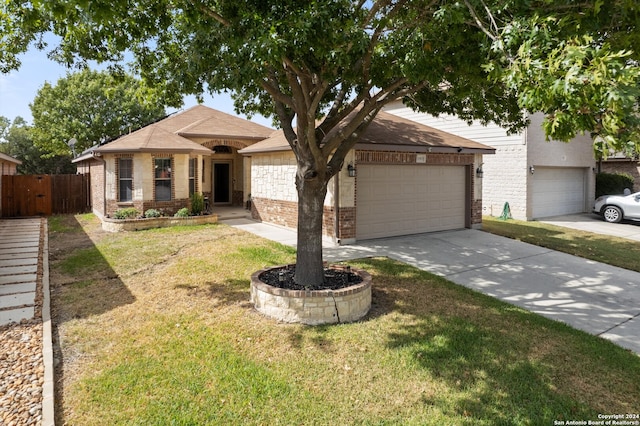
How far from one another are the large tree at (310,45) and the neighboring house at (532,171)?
9.63 meters

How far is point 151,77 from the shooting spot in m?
7.74

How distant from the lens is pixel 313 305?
5680mm

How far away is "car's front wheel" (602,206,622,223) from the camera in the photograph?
54.2 feet

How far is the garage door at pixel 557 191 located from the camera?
56.4 ft

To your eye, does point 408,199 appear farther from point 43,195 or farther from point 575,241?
point 43,195

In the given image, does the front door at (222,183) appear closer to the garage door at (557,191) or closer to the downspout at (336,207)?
the downspout at (336,207)

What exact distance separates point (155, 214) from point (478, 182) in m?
11.1

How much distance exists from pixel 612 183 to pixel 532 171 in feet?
22.3

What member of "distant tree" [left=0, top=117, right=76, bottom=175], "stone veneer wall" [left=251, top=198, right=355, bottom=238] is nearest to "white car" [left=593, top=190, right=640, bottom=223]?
"stone veneer wall" [left=251, top=198, right=355, bottom=238]

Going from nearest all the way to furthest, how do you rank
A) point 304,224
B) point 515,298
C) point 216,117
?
1. point 304,224
2. point 515,298
3. point 216,117

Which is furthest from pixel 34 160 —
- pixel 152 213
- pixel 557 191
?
pixel 557 191

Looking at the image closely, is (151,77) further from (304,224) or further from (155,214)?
(155,214)

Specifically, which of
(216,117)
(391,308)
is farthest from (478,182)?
(216,117)

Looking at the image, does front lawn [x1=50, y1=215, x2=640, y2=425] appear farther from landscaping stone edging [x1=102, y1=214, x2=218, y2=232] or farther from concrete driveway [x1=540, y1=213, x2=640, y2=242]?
concrete driveway [x1=540, y1=213, x2=640, y2=242]
